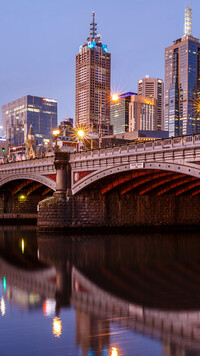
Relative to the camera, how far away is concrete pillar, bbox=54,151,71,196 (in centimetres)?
4750

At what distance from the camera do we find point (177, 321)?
1402 cm

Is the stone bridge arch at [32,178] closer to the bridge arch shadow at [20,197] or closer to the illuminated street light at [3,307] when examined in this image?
the bridge arch shadow at [20,197]

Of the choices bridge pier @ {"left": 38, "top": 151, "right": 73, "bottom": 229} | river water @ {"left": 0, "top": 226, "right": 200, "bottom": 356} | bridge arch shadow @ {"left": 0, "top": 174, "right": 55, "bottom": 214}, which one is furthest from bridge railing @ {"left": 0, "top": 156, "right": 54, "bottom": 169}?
river water @ {"left": 0, "top": 226, "right": 200, "bottom": 356}

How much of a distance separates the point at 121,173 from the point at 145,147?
18.4 feet

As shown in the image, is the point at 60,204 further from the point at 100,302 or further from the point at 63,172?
the point at 100,302

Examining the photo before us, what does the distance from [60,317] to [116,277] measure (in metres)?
7.45

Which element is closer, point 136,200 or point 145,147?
point 145,147

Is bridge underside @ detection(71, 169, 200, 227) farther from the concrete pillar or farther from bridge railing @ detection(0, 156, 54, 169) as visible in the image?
bridge railing @ detection(0, 156, 54, 169)

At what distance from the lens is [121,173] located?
4344cm

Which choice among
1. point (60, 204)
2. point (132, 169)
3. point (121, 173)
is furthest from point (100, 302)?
point (60, 204)

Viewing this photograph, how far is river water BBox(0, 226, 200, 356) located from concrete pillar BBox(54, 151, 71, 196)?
1482 cm

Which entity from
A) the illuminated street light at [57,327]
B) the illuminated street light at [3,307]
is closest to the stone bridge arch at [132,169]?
the illuminated street light at [3,307]

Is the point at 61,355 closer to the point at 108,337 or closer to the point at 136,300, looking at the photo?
the point at 108,337

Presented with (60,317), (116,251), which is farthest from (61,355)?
(116,251)
